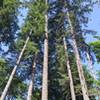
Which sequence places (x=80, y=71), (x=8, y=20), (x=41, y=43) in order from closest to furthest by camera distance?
(x=80, y=71) < (x=8, y=20) < (x=41, y=43)

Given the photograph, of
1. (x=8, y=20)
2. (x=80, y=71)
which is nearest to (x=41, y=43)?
(x=8, y=20)

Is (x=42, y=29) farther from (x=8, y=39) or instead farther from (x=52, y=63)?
(x=52, y=63)

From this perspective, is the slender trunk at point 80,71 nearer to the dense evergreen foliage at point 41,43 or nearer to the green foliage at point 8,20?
the dense evergreen foliage at point 41,43

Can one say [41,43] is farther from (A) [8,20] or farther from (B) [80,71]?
(B) [80,71]

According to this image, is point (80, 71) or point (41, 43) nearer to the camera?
point (80, 71)

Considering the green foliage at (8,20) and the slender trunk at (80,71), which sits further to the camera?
the green foliage at (8,20)

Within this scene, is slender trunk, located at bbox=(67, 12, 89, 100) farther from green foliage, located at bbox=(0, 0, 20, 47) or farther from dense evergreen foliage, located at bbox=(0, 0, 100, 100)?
green foliage, located at bbox=(0, 0, 20, 47)

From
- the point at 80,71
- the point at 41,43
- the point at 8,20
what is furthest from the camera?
the point at 41,43

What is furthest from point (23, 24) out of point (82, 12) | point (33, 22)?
point (82, 12)

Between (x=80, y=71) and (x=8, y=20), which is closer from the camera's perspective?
Result: (x=80, y=71)

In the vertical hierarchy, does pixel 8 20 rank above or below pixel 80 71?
above

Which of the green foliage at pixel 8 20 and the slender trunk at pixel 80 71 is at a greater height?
the green foliage at pixel 8 20

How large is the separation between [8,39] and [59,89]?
7.71 m

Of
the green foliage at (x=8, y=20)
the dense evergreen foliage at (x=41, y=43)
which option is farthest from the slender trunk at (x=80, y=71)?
the green foliage at (x=8, y=20)
